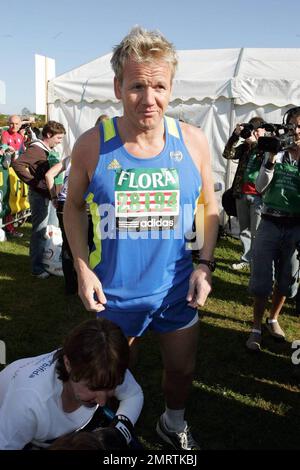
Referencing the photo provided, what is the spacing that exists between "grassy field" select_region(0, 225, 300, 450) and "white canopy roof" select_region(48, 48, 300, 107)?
11.1 ft

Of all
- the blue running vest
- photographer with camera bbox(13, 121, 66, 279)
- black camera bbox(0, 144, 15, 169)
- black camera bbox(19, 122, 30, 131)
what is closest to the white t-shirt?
the blue running vest

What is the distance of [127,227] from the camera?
1991 millimetres

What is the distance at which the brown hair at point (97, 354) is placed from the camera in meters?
1.61

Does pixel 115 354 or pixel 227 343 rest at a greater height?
pixel 115 354

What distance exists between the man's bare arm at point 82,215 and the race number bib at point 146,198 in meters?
0.17

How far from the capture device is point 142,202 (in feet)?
6.48

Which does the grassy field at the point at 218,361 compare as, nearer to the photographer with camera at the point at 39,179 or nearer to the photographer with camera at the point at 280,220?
the photographer with camera at the point at 39,179

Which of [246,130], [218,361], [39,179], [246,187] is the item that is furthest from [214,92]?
[218,361]

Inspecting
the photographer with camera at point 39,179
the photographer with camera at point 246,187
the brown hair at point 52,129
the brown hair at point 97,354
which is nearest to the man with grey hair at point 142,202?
the brown hair at point 97,354

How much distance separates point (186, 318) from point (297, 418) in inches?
56.7

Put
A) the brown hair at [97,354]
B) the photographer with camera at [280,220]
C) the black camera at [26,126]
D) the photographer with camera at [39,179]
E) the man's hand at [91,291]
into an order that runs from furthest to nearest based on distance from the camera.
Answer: the black camera at [26,126] < the photographer with camera at [39,179] < the photographer with camera at [280,220] < the man's hand at [91,291] < the brown hair at [97,354]

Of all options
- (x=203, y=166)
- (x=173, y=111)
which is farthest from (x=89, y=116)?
(x=203, y=166)

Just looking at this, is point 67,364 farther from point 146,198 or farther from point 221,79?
point 221,79

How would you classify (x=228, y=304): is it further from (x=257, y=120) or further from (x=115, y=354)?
(x=115, y=354)
